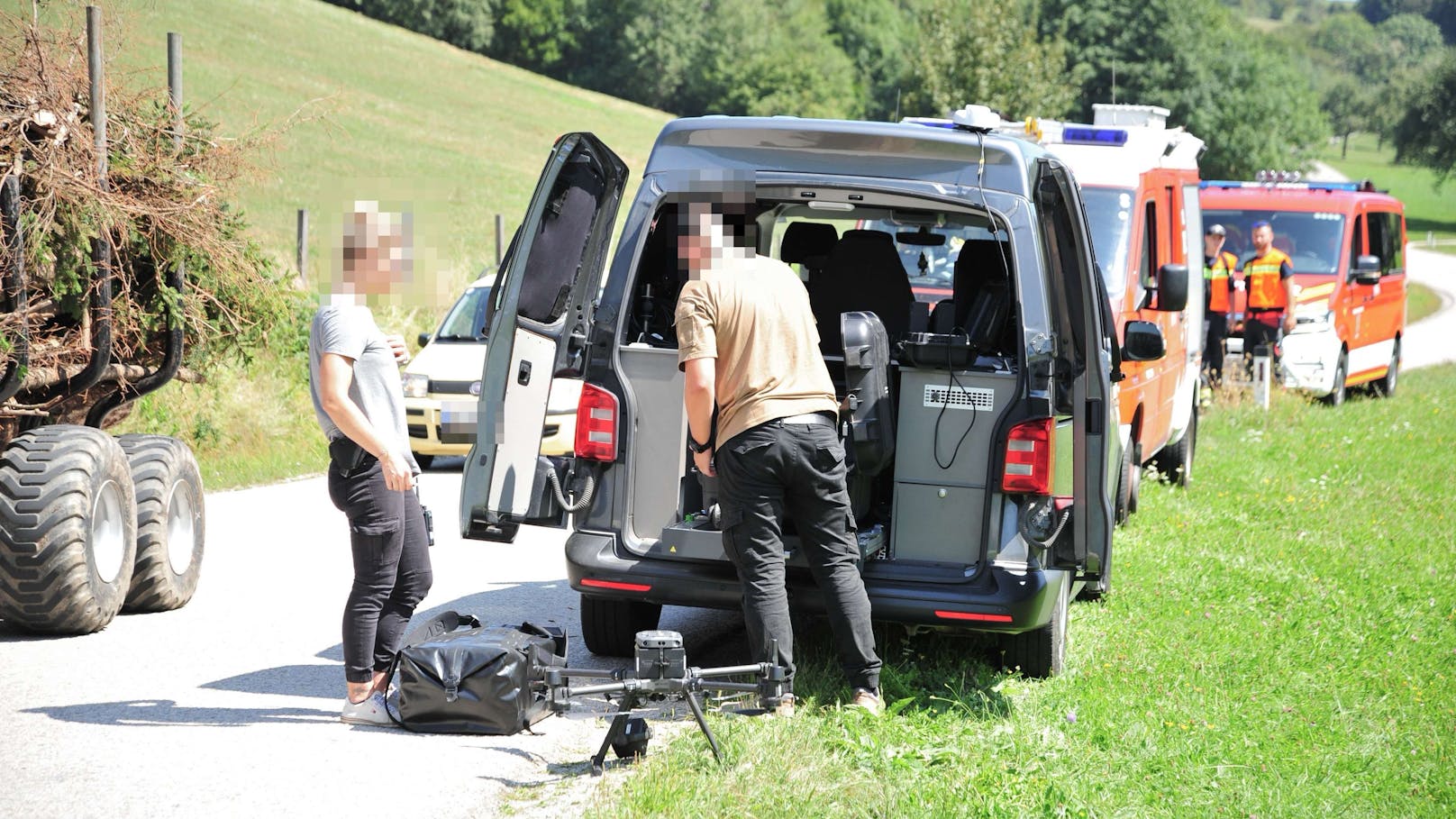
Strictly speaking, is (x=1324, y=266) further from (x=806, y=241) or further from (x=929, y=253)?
(x=806, y=241)

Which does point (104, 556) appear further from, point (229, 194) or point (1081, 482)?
point (1081, 482)

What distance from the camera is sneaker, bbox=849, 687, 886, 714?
17.4 ft

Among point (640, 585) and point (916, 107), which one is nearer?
point (640, 585)

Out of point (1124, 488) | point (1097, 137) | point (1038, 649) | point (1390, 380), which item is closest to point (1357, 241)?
point (1390, 380)

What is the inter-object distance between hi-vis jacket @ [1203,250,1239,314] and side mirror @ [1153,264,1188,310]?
730 cm

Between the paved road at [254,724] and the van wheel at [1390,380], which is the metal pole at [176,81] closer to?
the paved road at [254,724]

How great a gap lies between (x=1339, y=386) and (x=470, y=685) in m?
13.9

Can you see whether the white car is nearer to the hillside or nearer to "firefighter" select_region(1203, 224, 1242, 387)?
the hillside

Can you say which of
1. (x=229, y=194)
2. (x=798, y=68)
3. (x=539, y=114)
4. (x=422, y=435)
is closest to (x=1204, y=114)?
(x=539, y=114)

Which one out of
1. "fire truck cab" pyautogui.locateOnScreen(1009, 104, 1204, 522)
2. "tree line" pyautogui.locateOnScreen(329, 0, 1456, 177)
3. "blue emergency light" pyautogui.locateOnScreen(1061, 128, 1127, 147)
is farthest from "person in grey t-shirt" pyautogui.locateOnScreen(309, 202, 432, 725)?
"tree line" pyautogui.locateOnScreen(329, 0, 1456, 177)

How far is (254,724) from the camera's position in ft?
17.3

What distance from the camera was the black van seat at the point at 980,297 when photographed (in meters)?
6.47

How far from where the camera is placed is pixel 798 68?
87750 mm

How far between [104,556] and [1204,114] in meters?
57.6
